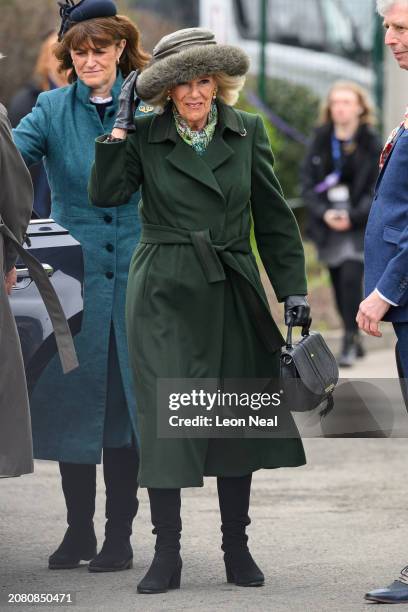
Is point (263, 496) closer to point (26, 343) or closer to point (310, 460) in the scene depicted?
point (310, 460)

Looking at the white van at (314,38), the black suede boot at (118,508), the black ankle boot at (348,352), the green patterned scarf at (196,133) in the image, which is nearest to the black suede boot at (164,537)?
the black suede boot at (118,508)

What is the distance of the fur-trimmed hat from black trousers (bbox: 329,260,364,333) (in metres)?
6.01

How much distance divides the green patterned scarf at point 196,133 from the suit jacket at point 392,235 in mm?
628

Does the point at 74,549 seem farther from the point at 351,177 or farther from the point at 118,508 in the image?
the point at 351,177

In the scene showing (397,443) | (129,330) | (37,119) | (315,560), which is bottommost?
(397,443)

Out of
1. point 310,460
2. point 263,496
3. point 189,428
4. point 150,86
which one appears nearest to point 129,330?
Result: point 189,428

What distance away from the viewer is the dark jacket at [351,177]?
465 inches

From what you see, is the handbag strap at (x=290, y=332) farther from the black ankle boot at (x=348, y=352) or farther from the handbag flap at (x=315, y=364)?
the black ankle boot at (x=348, y=352)

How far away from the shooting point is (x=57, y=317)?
587cm

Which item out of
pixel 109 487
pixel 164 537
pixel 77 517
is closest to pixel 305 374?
pixel 164 537

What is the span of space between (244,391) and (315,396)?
0.27 meters

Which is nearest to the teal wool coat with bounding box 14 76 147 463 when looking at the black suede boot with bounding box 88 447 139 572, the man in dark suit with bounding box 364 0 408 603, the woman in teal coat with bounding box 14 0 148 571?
the woman in teal coat with bounding box 14 0 148 571

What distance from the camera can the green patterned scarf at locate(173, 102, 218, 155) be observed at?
231 inches

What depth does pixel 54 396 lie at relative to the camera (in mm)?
6359
